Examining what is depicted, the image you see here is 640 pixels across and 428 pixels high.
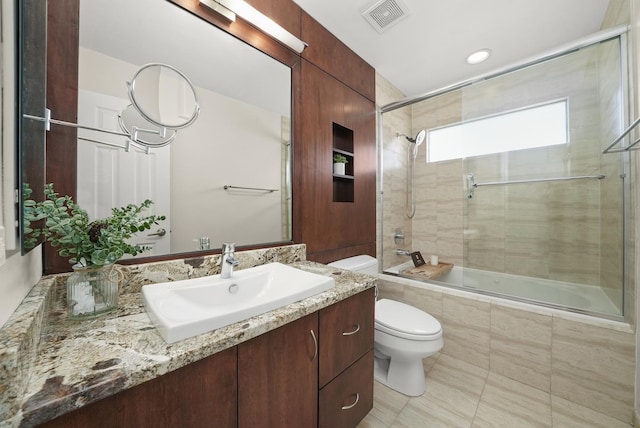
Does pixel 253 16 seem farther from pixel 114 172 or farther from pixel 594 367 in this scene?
pixel 594 367

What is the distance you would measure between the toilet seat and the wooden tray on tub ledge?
21.6 inches

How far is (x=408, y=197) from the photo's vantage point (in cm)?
268

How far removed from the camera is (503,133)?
2172 mm

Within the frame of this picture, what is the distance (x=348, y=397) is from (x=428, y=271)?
1537 mm

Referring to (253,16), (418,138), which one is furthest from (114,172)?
(418,138)

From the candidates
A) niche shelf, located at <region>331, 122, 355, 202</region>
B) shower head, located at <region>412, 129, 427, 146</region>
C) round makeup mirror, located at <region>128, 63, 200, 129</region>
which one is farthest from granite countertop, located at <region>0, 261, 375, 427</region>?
shower head, located at <region>412, 129, 427, 146</region>

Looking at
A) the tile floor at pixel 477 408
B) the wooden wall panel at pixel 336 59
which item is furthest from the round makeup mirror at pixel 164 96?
the tile floor at pixel 477 408

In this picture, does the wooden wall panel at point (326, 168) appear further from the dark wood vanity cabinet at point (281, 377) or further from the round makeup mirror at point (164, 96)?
the dark wood vanity cabinet at point (281, 377)

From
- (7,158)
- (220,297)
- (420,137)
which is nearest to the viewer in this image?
(7,158)

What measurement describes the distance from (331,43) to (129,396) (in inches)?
83.3

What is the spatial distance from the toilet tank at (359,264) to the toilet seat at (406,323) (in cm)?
29

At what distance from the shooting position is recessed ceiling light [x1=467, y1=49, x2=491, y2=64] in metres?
1.95

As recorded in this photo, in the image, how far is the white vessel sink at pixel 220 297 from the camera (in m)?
0.61

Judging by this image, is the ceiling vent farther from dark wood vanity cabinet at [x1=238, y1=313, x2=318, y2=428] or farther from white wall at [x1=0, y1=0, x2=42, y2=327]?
dark wood vanity cabinet at [x1=238, y1=313, x2=318, y2=428]
